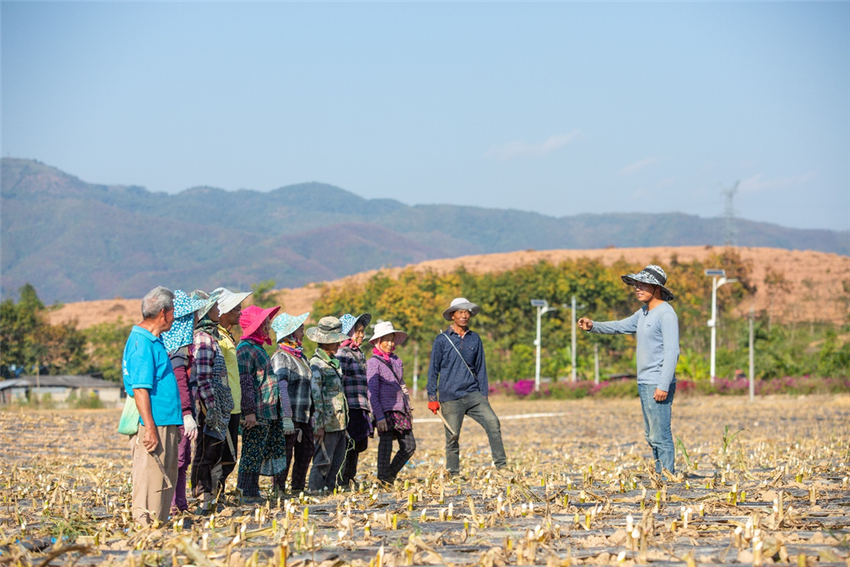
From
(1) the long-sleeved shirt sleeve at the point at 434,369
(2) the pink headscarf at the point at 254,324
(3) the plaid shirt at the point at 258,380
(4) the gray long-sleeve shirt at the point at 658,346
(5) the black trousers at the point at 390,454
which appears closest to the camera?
(3) the plaid shirt at the point at 258,380

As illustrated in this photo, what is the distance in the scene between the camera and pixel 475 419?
1016 centimetres

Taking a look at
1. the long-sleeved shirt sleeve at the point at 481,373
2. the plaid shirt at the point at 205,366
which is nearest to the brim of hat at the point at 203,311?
the plaid shirt at the point at 205,366

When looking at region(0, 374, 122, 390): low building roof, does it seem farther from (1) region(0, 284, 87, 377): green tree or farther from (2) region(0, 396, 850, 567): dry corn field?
(2) region(0, 396, 850, 567): dry corn field

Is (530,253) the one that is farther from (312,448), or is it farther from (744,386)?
(312,448)

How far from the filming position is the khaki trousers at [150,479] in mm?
6504

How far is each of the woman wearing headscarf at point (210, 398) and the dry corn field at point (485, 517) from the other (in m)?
0.28

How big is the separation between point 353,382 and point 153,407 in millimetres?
3342

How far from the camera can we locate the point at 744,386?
3856 cm

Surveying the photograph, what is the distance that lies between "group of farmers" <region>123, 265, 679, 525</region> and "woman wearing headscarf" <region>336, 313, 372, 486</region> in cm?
1

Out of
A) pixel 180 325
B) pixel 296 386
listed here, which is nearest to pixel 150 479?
pixel 180 325

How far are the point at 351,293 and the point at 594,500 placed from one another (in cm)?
5579

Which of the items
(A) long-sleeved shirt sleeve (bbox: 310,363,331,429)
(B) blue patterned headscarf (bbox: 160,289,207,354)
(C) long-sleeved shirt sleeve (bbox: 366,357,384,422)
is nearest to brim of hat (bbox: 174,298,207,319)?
(B) blue patterned headscarf (bbox: 160,289,207,354)

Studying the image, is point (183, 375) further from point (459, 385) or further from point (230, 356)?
point (459, 385)

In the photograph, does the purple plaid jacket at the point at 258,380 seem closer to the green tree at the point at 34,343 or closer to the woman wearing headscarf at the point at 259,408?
the woman wearing headscarf at the point at 259,408
